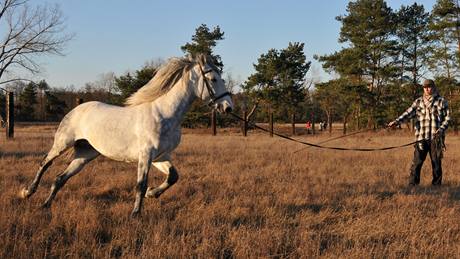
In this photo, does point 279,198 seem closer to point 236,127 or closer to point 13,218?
point 13,218

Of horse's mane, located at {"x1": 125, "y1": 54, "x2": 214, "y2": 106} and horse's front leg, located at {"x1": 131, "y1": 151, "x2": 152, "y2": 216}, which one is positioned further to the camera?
horse's mane, located at {"x1": 125, "y1": 54, "x2": 214, "y2": 106}

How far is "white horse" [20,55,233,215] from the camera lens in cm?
502

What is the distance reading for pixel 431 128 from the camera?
8203 mm

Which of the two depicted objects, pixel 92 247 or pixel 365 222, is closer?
pixel 92 247

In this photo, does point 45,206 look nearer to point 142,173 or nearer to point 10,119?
point 142,173

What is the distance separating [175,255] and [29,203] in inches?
112

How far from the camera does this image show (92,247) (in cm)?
374

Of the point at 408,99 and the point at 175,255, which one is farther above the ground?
the point at 408,99

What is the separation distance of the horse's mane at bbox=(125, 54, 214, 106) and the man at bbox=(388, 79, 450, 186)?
4.57m

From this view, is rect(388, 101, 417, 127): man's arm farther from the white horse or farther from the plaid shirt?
the white horse

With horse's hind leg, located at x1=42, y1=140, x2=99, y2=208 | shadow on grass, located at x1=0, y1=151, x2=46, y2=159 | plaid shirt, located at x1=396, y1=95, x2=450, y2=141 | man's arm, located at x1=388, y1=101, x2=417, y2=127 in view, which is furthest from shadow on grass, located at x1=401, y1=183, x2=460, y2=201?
shadow on grass, located at x1=0, y1=151, x2=46, y2=159

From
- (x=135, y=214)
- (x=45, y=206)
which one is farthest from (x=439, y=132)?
(x=45, y=206)

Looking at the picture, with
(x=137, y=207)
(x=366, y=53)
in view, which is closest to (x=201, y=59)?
(x=137, y=207)

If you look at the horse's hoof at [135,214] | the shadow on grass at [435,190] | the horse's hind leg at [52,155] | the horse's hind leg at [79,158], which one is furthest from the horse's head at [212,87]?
the shadow on grass at [435,190]
